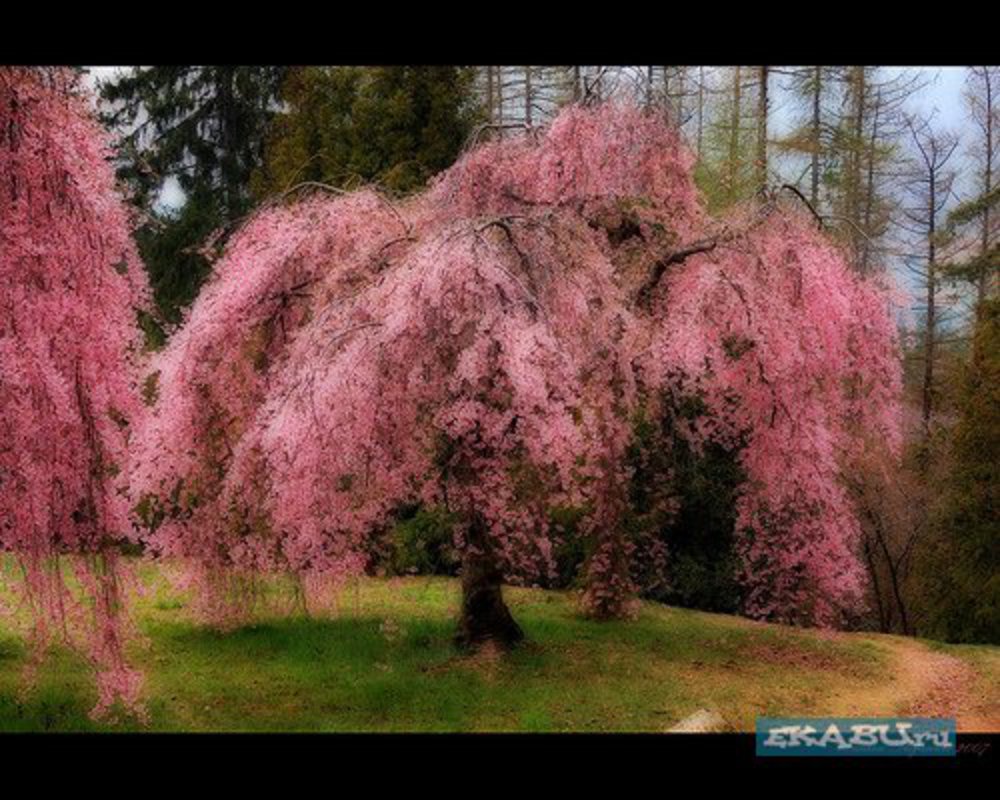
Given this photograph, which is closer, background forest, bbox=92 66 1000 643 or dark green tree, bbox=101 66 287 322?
background forest, bbox=92 66 1000 643

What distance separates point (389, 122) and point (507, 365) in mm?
9360

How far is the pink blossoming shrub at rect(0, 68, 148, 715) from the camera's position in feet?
16.9

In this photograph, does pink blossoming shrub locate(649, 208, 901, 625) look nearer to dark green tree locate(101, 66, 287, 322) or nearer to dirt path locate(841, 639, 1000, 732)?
dirt path locate(841, 639, 1000, 732)

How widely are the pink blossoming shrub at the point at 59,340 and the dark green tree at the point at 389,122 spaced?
867 cm

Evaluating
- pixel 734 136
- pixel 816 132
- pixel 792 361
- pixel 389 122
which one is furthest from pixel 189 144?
pixel 792 361

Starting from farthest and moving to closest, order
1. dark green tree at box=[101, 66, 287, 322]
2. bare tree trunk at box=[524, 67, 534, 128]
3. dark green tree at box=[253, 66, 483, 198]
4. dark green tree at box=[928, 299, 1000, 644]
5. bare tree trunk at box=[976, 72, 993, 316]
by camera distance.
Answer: dark green tree at box=[101, 66, 287, 322]
dark green tree at box=[253, 66, 483, 198]
bare tree trunk at box=[524, 67, 534, 128]
bare tree trunk at box=[976, 72, 993, 316]
dark green tree at box=[928, 299, 1000, 644]

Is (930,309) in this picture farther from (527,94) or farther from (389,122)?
→ (389,122)

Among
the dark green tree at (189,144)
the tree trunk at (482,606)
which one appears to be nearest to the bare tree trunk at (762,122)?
the dark green tree at (189,144)

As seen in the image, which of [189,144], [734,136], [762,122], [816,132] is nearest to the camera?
[762,122]

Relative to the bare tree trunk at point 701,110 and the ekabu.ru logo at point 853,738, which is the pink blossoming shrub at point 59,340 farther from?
the bare tree trunk at point 701,110

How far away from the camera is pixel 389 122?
1477 cm

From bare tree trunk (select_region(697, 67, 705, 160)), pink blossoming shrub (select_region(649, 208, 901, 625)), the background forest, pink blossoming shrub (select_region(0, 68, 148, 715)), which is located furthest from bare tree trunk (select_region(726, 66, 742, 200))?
pink blossoming shrub (select_region(0, 68, 148, 715))

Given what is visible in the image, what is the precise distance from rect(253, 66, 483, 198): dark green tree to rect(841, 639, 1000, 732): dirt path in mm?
9203

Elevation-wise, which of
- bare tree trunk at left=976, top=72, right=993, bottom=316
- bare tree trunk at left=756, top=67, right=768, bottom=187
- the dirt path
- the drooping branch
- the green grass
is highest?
bare tree trunk at left=756, top=67, right=768, bottom=187
